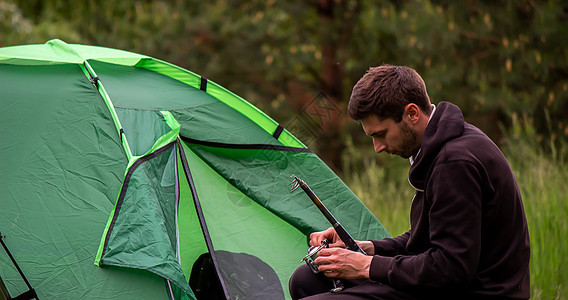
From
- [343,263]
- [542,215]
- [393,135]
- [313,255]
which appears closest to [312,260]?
[313,255]

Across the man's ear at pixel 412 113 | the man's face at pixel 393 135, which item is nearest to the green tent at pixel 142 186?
the man's face at pixel 393 135

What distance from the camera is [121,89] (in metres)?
3.45

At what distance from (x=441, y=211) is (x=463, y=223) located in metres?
0.07

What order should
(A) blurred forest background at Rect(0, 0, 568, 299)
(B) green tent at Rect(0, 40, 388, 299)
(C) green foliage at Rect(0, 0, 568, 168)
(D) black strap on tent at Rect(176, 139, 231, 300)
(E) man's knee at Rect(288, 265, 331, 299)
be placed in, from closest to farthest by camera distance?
(E) man's knee at Rect(288, 265, 331, 299) → (B) green tent at Rect(0, 40, 388, 299) → (D) black strap on tent at Rect(176, 139, 231, 300) → (A) blurred forest background at Rect(0, 0, 568, 299) → (C) green foliage at Rect(0, 0, 568, 168)

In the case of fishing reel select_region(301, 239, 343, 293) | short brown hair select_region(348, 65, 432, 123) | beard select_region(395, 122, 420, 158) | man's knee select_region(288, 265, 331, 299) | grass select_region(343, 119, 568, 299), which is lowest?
grass select_region(343, 119, 568, 299)

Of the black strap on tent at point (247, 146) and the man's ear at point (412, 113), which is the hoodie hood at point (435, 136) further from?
the black strap on tent at point (247, 146)

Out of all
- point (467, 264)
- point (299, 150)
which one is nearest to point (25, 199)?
point (299, 150)

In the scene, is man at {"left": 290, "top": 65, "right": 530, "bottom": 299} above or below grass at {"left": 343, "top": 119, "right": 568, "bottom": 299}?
above

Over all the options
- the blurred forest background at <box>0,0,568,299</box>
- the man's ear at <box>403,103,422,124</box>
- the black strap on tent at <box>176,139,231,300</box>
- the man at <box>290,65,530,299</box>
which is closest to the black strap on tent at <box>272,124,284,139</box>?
the black strap on tent at <box>176,139,231,300</box>

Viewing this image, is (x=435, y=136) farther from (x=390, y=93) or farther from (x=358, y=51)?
(x=358, y=51)

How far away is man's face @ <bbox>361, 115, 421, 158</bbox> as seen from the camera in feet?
7.23

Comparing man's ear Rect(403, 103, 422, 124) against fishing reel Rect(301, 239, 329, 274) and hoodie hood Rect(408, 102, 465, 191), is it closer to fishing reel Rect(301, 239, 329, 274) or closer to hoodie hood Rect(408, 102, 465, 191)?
hoodie hood Rect(408, 102, 465, 191)

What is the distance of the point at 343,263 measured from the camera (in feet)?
7.23

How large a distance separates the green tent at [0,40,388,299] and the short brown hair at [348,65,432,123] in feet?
3.65
